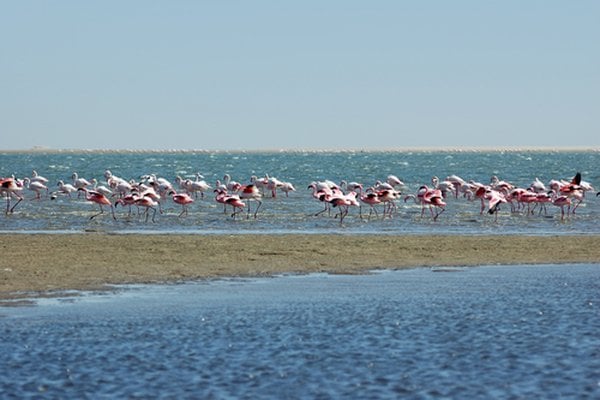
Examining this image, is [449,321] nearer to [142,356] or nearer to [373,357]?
[373,357]

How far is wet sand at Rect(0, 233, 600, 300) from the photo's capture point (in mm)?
15453

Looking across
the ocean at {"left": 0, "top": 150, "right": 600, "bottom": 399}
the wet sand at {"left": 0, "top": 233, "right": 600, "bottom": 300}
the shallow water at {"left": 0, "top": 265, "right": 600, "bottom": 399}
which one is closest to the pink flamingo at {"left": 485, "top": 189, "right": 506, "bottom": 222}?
the wet sand at {"left": 0, "top": 233, "right": 600, "bottom": 300}

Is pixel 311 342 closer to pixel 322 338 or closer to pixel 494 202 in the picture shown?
pixel 322 338

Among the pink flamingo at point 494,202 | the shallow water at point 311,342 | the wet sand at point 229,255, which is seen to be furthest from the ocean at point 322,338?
the pink flamingo at point 494,202

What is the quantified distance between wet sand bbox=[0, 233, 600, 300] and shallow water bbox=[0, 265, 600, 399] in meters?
1.24

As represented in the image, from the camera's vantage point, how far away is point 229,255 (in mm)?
18172

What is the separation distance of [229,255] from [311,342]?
7.68 m

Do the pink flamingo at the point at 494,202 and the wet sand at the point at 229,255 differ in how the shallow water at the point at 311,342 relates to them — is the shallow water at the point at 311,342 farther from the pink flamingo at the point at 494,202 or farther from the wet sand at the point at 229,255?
the pink flamingo at the point at 494,202

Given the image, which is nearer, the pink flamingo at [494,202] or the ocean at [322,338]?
the ocean at [322,338]

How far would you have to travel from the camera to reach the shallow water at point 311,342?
8875 mm

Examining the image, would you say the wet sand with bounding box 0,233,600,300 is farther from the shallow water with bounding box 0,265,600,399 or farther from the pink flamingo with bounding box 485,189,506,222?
the pink flamingo with bounding box 485,189,506,222

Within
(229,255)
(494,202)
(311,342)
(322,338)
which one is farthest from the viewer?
(494,202)

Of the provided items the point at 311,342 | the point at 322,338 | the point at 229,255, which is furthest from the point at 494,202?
the point at 311,342

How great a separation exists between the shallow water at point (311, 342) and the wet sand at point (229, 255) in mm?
1240
